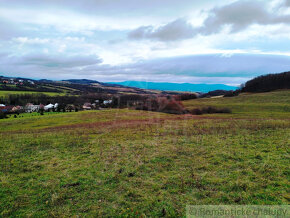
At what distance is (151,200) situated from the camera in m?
5.63

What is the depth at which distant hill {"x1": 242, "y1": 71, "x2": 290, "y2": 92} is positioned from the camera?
80688 mm

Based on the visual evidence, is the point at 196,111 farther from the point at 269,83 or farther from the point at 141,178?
the point at 269,83

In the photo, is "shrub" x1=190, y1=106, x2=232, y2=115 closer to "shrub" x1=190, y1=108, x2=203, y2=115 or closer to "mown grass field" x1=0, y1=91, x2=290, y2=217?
"shrub" x1=190, y1=108, x2=203, y2=115

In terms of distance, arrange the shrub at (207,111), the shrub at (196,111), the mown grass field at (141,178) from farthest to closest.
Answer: the shrub at (196,111)
the shrub at (207,111)
the mown grass field at (141,178)

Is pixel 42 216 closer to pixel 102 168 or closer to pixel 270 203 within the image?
pixel 102 168

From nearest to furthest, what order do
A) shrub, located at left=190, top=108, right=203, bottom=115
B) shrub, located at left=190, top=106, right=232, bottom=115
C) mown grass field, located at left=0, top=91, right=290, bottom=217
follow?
mown grass field, located at left=0, top=91, right=290, bottom=217 < shrub, located at left=190, top=106, right=232, bottom=115 < shrub, located at left=190, top=108, right=203, bottom=115

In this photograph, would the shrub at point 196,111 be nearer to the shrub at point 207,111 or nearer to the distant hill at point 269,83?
the shrub at point 207,111

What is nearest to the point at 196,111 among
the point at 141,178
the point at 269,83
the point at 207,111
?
the point at 207,111

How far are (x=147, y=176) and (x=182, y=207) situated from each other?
2370mm

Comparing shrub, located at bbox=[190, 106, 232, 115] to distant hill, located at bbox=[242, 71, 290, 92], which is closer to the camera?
shrub, located at bbox=[190, 106, 232, 115]

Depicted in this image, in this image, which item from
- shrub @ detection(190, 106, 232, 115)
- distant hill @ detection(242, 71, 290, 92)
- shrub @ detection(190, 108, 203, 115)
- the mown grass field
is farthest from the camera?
distant hill @ detection(242, 71, 290, 92)

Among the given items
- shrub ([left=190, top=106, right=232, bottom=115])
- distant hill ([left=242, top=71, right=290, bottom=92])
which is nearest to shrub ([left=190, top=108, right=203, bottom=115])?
shrub ([left=190, top=106, right=232, bottom=115])

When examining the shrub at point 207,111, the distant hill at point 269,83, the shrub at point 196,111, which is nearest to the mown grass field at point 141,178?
the shrub at point 196,111

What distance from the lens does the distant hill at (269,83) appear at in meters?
80.7
